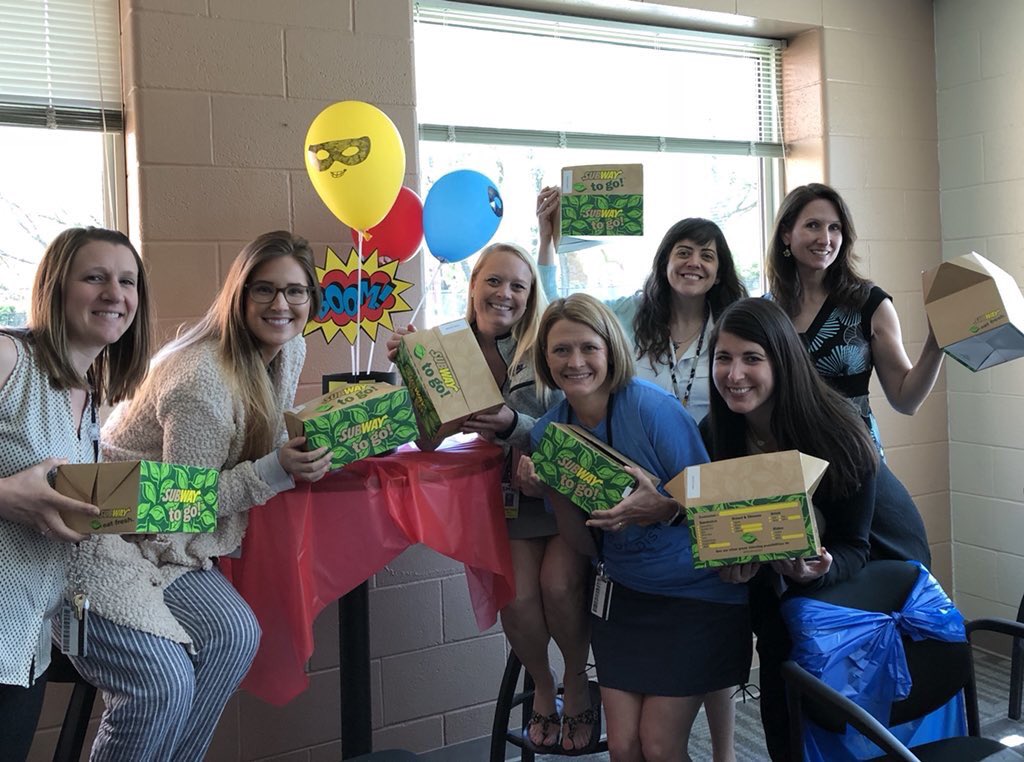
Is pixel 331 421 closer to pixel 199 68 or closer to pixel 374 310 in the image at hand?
pixel 374 310

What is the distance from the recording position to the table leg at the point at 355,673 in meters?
2.07

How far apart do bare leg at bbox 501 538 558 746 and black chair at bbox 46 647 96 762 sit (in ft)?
3.06

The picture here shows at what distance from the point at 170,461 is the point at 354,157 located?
32.8 inches

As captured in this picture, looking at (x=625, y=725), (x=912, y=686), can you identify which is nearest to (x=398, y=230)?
(x=625, y=725)

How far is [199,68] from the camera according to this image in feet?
7.75

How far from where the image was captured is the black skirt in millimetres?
1865

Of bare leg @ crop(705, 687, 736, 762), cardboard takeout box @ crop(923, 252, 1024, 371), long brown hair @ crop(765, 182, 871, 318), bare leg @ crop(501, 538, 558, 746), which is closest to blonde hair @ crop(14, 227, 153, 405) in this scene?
bare leg @ crop(501, 538, 558, 746)

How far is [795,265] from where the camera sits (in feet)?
8.03

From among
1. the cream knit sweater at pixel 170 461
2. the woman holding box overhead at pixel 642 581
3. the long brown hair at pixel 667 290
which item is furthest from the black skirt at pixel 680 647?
the cream knit sweater at pixel 170 461

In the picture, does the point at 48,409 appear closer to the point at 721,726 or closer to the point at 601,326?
the point at 601,326

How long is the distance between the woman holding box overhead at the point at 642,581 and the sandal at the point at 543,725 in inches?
8.0

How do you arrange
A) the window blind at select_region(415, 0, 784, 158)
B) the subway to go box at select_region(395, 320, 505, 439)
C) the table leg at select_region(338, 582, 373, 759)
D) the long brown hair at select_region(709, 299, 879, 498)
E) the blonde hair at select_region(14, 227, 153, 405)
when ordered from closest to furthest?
the blonde hair at select_region(14, 227, 153, 405)
the long brown hair at select_region(709, 299, 879, 498)
the subway to go box at select_region(395, 320, 505, 439)
the table leg at select_region(338, 582, 373, 759)
the window blind at select_region(415, 0, 784, 158)

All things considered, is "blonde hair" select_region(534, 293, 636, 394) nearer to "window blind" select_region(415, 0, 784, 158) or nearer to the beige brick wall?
the beige brick wall

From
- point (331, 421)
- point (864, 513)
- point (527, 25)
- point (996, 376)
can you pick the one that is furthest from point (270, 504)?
point (996, 376)
